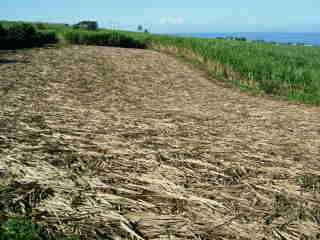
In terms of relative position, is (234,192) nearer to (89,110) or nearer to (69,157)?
(69,157)

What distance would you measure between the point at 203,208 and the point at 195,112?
4.97 metres

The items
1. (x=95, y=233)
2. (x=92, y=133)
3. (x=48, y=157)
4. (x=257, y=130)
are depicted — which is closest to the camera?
(x=95, y=233)

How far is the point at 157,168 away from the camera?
466 centimetres

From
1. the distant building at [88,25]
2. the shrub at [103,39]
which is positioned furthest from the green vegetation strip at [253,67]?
the distant building at [88,25]

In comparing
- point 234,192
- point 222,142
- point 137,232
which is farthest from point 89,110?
point 137,232

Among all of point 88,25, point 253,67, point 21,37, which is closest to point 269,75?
point 253,67

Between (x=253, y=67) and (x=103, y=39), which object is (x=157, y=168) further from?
(x=103, y=39)

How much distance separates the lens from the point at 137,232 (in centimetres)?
315

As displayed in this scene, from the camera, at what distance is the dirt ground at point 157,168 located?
3.37 meters

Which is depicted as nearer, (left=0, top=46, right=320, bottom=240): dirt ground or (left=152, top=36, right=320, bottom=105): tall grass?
(left=0, top=46, right=320, bottom=240): dirt ground

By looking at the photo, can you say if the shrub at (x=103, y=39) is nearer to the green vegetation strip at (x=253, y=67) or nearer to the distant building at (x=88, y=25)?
the green vegetation strip at (x=253, y=67)

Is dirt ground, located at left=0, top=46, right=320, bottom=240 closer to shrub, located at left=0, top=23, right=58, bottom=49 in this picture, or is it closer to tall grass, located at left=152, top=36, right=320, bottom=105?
tall grass, located at left=152, top=36, right=320, bottom=105

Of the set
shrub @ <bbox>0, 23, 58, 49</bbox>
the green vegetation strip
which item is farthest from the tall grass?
shrub @ <bbox>0, 23, 58, 49</bbox>

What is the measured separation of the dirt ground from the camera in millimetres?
3365
